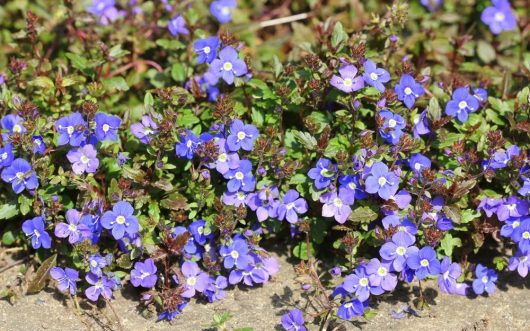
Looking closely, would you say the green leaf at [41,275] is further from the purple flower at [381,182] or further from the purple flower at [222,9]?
the purple flower at [222,9]

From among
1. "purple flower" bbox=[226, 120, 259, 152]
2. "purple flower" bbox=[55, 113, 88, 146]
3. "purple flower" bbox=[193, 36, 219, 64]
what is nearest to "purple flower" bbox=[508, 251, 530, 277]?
"purple flower" bbox=[226, 120, 259, 152]

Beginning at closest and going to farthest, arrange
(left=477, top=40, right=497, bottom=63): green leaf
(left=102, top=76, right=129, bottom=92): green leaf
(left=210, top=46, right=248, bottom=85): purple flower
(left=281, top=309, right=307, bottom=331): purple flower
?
(left=281, top=309, right=307, bottom=331): purple flower → (left=210, top=46, right=248, bottom=85): purple flower → (left=102, top=76, right=129, bottom=92): green leaf → (left=477, top=40, right=497, bottom=63): green leaf

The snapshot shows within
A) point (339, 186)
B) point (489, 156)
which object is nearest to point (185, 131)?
point (339, 186)

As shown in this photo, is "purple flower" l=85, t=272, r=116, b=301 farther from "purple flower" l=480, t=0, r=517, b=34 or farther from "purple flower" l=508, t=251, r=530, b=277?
"purple flower" l=480, t=0, r=517, b=34

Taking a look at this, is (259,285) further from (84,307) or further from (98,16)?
(98,16)

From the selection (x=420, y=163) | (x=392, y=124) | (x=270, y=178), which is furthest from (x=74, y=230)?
(x=420, y=163)

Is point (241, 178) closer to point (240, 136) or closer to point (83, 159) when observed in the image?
point (240, 136)

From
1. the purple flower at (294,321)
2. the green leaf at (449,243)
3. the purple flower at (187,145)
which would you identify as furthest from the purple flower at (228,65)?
the green leaf at (449,243)
